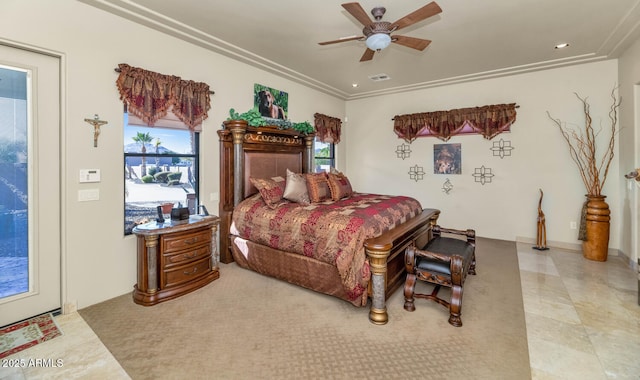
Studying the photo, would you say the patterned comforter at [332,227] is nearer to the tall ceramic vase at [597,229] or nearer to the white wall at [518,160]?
the white wall at [518,160]

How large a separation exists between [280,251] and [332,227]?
795 millimetres

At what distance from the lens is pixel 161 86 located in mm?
3184

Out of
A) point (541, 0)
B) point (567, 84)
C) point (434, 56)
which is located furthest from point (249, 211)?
point (567, 84)

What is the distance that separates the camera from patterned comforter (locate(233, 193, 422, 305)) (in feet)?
8.51

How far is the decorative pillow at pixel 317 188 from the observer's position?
370 centimetres

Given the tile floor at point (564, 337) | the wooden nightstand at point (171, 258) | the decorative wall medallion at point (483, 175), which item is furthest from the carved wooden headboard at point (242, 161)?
the decorative wall medallion at point (483, 175)

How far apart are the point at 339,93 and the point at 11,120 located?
509 centimetres

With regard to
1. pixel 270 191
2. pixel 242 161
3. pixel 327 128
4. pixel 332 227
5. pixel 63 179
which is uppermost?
pixel 327 128

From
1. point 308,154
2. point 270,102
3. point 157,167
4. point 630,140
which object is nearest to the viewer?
point 157,167

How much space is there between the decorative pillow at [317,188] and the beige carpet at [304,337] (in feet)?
3.81

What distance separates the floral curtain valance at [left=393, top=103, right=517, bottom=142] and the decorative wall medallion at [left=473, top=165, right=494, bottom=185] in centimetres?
57

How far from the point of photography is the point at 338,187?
4016 mm

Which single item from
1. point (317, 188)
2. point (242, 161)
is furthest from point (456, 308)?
point (242, 161)

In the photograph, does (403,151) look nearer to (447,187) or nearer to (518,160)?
(447,187)
